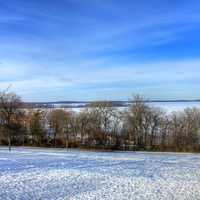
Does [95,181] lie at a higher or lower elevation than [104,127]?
lower

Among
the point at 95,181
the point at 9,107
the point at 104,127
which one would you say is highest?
the point at 9,107

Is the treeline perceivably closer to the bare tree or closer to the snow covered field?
the bare tree

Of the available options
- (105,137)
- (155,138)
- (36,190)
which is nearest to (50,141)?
(105,137)

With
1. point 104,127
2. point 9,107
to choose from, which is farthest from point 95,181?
point 104,127

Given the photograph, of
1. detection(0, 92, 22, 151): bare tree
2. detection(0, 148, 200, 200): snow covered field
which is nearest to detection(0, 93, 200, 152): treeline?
detection(0, 92, 22, 151): bare tree

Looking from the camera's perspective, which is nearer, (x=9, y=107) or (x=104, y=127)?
(x=9, y=107)

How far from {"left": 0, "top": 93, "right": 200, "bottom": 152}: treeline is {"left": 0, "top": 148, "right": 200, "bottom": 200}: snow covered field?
29.2 meters

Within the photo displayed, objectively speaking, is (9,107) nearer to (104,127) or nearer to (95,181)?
(104,127)

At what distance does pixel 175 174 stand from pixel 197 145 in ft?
105

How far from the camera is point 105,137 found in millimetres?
56344

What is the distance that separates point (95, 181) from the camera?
17.3 metres

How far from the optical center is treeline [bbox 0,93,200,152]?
5312 centimetres

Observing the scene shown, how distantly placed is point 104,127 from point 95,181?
3996 cm

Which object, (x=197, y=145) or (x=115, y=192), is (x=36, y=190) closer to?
(x=115, y=192)
